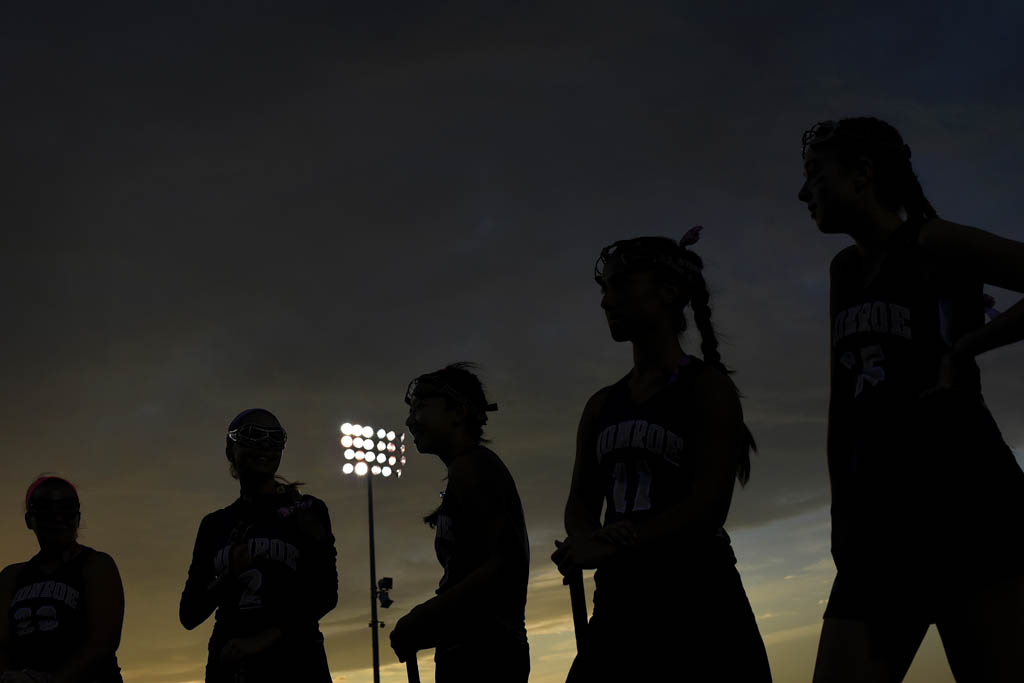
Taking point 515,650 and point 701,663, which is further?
point 515,650

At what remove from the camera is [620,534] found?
3.77 meters

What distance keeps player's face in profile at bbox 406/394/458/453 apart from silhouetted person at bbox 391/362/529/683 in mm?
232

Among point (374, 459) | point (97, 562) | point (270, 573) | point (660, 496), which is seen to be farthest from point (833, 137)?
point (374, 459)

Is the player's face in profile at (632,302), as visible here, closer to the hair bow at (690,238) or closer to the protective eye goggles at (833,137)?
the hair bow at (690,238)

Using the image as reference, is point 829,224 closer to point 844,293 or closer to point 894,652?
point 844,293

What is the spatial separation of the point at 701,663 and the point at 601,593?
460 mm

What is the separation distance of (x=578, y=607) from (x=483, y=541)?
1.21 metres

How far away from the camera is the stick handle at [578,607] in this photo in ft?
12.9

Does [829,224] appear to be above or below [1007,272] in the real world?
above

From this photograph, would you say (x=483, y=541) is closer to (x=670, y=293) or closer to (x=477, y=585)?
(x=477, y=585)

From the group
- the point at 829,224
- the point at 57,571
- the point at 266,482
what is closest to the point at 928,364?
the point at 829,224

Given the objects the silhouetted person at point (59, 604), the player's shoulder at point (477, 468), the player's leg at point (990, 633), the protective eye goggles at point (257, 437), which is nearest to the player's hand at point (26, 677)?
the silhouetted person at point (59, 604)

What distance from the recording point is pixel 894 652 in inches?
126

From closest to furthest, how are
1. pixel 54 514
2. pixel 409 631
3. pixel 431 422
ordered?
pixel 409 631 < pixel 431 422 < pixel 54 514
